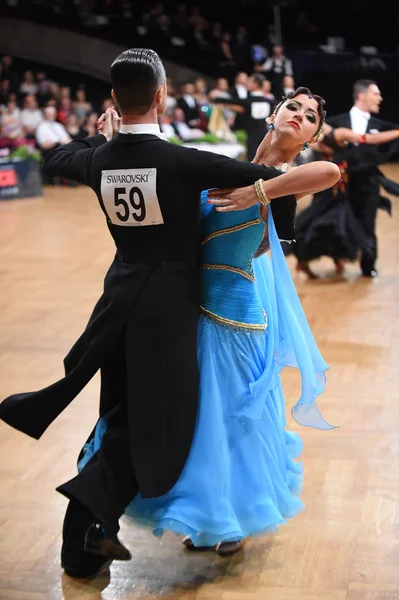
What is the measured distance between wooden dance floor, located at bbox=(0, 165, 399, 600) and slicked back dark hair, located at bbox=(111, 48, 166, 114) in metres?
1.45

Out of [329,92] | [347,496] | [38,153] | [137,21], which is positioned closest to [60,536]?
[347,496]

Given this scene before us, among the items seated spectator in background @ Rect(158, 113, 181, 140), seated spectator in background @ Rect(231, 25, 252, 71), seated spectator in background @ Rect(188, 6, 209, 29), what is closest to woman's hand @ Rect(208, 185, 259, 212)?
seated spectator in background @ Rect(158, 113, 181, 140)

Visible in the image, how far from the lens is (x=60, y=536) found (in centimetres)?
319

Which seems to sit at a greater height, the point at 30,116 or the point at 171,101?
the point at 30,116

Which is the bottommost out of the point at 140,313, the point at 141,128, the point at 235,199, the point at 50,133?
the point at 50,133

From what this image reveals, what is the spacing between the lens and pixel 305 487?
11.6ft

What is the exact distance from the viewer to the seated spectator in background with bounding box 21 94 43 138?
13.9 meters

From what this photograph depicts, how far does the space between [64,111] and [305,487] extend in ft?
38.2

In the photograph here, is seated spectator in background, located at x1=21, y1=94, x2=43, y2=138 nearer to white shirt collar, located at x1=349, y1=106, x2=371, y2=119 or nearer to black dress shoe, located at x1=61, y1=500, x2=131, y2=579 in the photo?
white shirt collar, located at x1=349, y1=106, x2=371, y2=119

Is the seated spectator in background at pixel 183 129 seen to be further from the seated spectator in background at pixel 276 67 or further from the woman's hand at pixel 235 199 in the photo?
the woman's hand at pixel 235 199

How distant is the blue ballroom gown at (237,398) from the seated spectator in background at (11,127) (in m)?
10.9

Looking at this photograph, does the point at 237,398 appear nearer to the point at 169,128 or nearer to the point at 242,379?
the point at 242,379

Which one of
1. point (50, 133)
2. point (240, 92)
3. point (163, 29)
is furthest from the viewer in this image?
point (163, 29)

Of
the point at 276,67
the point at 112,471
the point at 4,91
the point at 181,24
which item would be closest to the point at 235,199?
the point at 112,471
